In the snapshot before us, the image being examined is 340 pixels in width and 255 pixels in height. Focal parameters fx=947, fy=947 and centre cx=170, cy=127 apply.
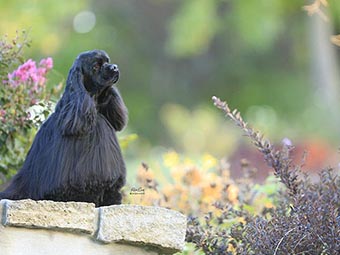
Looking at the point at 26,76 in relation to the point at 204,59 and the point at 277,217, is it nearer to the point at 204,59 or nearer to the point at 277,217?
the point at 277,217

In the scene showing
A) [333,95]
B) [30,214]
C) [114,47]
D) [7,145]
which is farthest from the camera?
[114,47]

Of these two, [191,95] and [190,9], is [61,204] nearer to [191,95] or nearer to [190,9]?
[190,9]

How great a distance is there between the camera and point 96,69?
3695mm

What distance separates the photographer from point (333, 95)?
14930 mm

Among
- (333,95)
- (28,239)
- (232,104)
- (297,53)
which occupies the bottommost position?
(28,239)

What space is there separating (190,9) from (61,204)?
12.3 metres

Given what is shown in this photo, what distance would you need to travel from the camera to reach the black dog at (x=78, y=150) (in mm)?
3625

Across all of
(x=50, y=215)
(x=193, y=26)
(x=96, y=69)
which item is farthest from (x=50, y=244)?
(x=193, y=26)

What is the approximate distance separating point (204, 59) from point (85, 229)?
631 inches

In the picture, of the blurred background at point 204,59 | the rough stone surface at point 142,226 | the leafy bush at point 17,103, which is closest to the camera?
the rough stone surface at point 142,226

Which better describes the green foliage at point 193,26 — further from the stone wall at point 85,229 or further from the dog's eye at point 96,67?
the stone wall at point 85,229

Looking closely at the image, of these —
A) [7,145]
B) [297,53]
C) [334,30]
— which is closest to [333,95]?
[334,30]

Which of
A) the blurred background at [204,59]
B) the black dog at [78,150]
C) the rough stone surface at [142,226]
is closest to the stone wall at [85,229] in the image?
the rough stone surface at [142,226]

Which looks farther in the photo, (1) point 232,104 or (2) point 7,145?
(1) point 232,104
